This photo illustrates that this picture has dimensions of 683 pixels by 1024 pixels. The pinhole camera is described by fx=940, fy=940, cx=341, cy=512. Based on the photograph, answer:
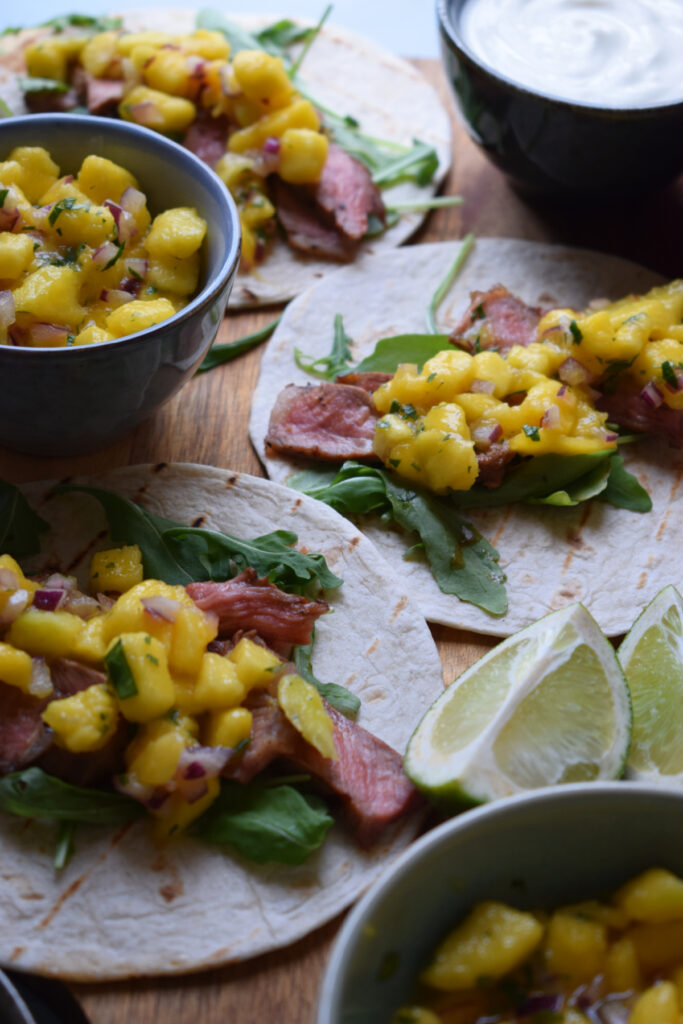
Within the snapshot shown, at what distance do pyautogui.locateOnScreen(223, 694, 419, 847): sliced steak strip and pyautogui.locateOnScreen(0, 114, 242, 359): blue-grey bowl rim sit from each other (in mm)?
1099

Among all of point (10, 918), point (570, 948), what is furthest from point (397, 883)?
point (10, 918)

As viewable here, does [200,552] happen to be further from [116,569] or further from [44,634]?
[44,634]

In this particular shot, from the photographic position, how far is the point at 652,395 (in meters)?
3.27

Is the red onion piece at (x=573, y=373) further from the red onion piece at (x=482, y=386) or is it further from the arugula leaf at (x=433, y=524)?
the arugula leaf at (x=433, y=524)

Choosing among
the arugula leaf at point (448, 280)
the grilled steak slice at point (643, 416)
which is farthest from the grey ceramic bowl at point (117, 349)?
the grilled steak slice at point (643, 416)

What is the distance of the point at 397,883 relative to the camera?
194cm

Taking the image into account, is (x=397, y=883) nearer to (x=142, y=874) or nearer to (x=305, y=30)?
(x=142, y=874)

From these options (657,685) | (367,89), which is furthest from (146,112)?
(657,685)

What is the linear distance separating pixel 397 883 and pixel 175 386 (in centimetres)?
174

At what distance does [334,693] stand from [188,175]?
179 centimetres

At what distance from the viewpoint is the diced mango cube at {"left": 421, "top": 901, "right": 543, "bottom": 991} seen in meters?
2.01

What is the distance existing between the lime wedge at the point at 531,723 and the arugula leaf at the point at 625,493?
843 mm

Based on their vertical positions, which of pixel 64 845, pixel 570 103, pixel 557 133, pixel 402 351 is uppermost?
pixel 570 103

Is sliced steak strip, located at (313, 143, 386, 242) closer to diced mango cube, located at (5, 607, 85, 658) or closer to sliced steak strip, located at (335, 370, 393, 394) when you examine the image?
sliced steak strip, located at (335, 370, 393, 394)
